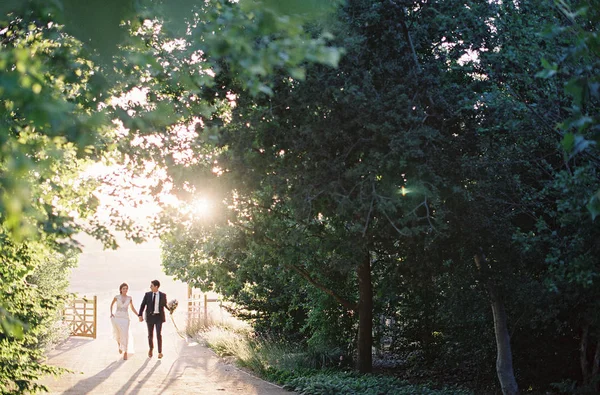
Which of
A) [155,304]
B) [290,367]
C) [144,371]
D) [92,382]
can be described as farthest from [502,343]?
[155,304]

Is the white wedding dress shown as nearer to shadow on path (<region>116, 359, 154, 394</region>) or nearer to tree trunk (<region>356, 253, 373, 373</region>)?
shadow on path (<region>116, 359, 154, 394</region>)

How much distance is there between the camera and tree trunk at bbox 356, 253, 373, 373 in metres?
15.2

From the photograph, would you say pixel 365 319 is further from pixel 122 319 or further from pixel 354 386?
pixel 122 319

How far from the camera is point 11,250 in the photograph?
9.06 metres

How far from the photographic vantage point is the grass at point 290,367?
1220 cm

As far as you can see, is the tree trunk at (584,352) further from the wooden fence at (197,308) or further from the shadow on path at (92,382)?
the wooden fence at (197,308)

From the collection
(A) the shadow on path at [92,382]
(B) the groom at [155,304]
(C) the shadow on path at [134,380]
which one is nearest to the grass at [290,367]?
(B) the groom at [155,304]

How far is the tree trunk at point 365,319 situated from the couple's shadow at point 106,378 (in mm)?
4540

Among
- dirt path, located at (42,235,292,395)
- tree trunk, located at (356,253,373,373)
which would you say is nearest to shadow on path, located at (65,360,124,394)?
dirt path, located at (42,235,292,395)

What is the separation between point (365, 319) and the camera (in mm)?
15336

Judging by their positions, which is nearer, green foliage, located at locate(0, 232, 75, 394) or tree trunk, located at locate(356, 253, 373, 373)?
green foliage, located at locate(0, 232, 75, 394)

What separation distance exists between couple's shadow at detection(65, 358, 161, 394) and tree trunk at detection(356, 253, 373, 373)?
4540mm

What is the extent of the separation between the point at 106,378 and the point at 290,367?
13.0 ft

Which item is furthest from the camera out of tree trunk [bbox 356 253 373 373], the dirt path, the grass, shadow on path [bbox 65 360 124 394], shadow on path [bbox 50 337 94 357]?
shadow on path [bbox 50 337 94 357]
